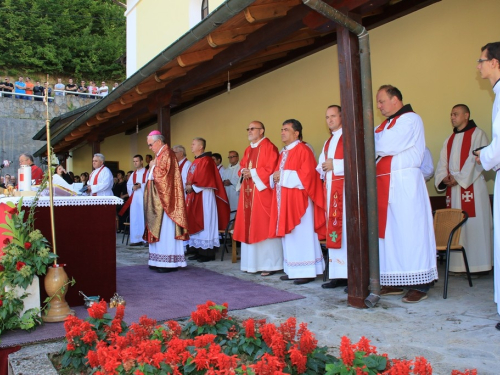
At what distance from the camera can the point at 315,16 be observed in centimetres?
473

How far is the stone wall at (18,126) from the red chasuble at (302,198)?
17.3 meters

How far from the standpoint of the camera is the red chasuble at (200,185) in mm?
7633

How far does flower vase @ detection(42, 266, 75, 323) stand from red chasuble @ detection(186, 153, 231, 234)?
3.58 metres

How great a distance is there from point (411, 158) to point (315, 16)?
166 cm

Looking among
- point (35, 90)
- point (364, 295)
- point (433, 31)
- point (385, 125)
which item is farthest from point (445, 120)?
point (35, 90)

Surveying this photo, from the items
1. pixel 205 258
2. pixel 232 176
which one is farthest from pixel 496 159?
pixel 232 176

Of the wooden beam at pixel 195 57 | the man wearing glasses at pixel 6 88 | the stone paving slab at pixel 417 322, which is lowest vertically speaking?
the stone paving slab at pixel 417 322

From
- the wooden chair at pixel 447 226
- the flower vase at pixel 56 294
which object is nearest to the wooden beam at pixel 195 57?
the flower vase at pixel 56 294

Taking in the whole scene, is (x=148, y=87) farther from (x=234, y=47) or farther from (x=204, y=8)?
(x=204, y=8)

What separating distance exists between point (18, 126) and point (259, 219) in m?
18.4

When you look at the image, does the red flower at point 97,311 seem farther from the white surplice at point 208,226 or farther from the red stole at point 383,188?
the white surplice at point 208,226

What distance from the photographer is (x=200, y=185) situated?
760 centimetres

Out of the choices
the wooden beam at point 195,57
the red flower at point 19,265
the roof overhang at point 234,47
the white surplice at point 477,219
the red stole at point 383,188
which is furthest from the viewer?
the wooden beam at point 195,57

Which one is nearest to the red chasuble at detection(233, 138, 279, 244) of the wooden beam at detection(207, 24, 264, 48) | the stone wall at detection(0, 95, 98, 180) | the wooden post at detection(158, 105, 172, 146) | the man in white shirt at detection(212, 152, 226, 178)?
the wooden beam at detection(207, 24, 264, 48)
